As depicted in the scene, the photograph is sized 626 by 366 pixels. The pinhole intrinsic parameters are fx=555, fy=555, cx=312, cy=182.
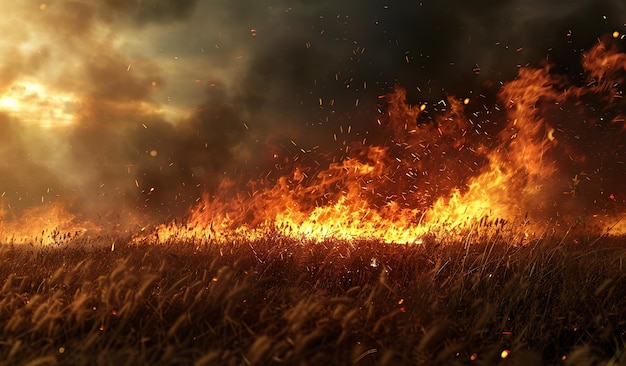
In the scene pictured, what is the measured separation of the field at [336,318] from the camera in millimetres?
3672

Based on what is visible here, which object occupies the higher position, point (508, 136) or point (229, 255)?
point (508, 136)

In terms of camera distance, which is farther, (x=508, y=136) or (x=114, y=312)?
(x=508, y=136)

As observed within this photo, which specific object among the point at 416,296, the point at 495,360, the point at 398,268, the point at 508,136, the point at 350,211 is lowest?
the point at 495,360

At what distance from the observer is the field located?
3.67m

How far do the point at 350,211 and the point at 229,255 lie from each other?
3525 millimetres

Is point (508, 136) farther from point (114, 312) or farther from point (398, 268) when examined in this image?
point (114, 312)

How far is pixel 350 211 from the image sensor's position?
10844 mm

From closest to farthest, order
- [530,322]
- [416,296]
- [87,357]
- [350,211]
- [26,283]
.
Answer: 1. [87,357]
2. [530,322]
3. [416,296]
4. [26,283]
5. [350,211]

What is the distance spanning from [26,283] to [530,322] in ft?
17.8

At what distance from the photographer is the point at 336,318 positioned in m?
3.94

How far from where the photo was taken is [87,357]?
11.7 feet

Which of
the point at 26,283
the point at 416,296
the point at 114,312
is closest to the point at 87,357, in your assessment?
the point at 114,312

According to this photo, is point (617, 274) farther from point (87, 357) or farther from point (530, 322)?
point (87, 357)

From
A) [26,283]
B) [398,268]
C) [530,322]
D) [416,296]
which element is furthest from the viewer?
[398,268]
